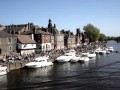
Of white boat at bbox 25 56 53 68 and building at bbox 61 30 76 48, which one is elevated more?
building at bbox 61 30 76 48

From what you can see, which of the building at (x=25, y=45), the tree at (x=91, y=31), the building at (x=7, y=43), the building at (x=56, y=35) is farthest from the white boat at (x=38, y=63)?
the tree at (x=91, y=31)

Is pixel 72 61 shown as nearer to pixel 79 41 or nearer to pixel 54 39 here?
pixel 54 39

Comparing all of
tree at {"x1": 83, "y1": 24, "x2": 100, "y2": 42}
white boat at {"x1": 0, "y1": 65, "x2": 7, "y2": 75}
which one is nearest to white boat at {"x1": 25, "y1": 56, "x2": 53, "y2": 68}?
white boat at {"x1": 0, "y1": 65, "x2": 7, "y2": 75}

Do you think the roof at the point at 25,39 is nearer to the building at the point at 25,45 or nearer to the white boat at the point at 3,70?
the building at the point at 25,45

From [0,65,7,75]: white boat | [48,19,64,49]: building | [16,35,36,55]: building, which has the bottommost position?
[0,65,7,75]: white boat

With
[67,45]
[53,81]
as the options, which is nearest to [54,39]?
[67,45]

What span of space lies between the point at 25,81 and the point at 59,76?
30.6 feet

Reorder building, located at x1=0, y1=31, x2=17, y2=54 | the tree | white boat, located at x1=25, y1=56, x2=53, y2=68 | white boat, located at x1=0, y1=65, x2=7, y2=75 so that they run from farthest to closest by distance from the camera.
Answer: the tree < building, located at x1=0, y1=31, x2=17, y2=54 < white boat, located at x1=25, y1=56, x2=53, y2=68 < white boat, located at x1=0, y1=65, x2=7, y2=75

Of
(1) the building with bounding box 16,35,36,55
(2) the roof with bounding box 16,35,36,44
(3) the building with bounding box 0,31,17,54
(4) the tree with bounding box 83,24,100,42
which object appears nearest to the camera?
(3) the building with bounding box 0,31,17,54

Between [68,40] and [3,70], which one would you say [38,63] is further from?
[68,40]

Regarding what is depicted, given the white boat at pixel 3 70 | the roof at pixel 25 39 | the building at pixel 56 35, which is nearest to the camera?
the white boat at pixel 3 70

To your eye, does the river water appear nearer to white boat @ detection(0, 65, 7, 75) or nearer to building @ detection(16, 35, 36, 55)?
white boat @ detection(0, 65, 7, 75)

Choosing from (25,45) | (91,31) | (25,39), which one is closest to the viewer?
(25,45)

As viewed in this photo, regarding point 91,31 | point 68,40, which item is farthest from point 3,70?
point 91,31
